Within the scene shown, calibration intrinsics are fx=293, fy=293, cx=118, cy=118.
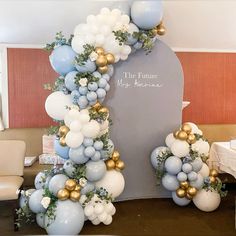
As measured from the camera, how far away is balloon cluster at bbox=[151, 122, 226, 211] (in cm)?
319

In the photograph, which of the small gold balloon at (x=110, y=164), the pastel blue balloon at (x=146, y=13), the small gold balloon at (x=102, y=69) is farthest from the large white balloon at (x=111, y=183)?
the pastel blue balloon at (x=146, y=13)

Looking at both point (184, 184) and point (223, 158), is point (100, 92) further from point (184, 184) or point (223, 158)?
point (223, 158)

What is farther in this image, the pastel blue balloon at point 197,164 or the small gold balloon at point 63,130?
the pastel blue balloon at point 197,164

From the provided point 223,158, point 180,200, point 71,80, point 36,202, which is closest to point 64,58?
point 71,80

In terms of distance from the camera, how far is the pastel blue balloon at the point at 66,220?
258 cm

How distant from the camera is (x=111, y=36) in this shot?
9.56 ft

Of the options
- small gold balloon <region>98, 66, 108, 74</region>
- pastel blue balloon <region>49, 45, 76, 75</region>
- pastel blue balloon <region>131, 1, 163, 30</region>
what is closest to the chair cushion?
pastel blue balloon <region>49, 45, 76, 75</region>

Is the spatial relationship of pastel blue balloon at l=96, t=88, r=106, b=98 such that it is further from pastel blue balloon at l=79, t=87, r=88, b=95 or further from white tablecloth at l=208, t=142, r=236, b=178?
white tablecloth at l=208, t=142, r=236, b=178

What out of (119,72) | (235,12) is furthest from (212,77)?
(119,72)

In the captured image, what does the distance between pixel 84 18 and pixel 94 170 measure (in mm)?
2154

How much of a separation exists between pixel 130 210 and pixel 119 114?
110 centimetres

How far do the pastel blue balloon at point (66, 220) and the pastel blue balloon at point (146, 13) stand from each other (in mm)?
1931

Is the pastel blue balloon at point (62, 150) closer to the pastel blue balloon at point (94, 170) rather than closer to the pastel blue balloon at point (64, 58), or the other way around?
the pastel blue balloon at point (94, 170)

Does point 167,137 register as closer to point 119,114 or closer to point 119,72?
point 119,114
